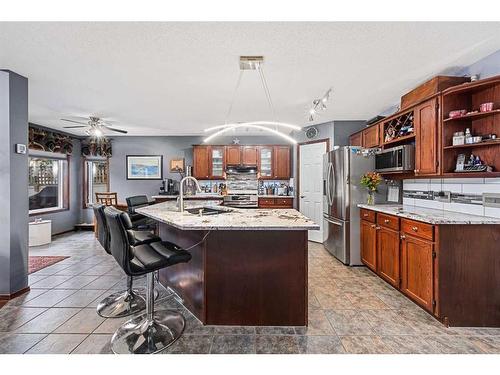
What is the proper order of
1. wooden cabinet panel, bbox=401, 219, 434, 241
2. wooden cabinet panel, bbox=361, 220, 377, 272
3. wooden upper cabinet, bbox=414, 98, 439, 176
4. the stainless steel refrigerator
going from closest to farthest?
wooden cabinet panel, bbox=401, 219, 434, 241 < wooden upper cabinet, bbox=414, 98, 439, 176 < wooden cabinet panel, bbox=361, 220, 377, 272 < the stainless steel refrigerator

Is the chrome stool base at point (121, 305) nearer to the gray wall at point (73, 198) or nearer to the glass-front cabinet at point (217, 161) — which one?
the glass-front cabinet at point (217, 161)

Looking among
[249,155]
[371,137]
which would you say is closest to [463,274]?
[371,137]

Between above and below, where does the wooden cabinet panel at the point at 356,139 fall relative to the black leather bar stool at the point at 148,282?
above

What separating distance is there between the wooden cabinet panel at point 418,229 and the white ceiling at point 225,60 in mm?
1642

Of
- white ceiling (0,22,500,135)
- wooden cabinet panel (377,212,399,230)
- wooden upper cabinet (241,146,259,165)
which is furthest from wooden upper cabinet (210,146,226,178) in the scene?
wooden cabinet panel (377,212,399,230)

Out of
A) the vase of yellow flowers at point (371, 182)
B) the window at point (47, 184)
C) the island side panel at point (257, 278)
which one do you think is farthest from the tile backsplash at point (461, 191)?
the window at point (47, 184)

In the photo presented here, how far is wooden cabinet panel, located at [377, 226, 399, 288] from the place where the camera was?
2838mm

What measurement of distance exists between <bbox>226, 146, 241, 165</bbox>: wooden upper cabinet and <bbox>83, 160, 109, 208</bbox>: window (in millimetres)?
3324

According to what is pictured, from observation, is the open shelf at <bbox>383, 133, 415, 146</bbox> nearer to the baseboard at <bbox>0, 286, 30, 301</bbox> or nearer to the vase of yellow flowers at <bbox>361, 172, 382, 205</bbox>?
the vase of yellow flowers at <bbox>361, 172, 382, 205</bbox>

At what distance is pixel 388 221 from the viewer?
9.80 ft

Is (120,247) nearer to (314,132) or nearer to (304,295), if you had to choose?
(304,295)

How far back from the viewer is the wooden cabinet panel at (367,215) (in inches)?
132

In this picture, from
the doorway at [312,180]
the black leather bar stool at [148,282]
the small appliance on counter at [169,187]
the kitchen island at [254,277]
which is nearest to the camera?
the black leather bar stool at [148,282]

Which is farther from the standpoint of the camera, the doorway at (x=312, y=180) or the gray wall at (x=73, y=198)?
the gray wall at (x=73, y=198)
